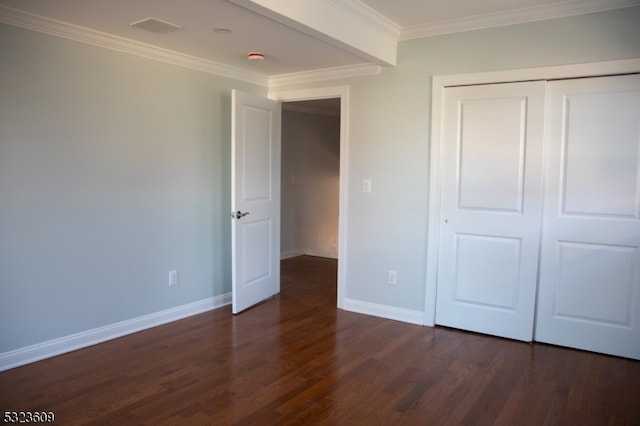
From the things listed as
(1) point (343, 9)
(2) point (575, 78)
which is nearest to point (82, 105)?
(1) point (343, 9)

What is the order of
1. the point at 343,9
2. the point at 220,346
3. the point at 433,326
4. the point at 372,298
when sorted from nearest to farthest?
the point at 343,9 < the point at 220,346 < the point at 433,326 < the point at 372,298

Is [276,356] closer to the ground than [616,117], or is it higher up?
closer to the ground

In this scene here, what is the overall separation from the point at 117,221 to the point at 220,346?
1234 mm

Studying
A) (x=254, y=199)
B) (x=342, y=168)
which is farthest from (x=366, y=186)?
(x=254, y=199)

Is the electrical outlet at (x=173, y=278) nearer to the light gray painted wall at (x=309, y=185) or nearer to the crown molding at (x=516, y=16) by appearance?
the crown molding at (x=516, y=16)

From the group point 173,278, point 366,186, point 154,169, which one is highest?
point 154,169

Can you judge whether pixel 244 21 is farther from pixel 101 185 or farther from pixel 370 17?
pixel 101 185

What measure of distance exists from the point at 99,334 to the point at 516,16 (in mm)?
3867

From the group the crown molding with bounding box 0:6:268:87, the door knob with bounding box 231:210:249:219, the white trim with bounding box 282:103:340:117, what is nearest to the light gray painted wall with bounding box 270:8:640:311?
the crown molding with bounding box 0:6:268:87

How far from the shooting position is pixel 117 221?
359 cm

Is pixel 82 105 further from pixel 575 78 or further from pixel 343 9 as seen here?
pixel 575 78

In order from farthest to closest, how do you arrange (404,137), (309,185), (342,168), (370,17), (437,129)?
(309,185), (342,168), (404,137), (437,129), (370,17)

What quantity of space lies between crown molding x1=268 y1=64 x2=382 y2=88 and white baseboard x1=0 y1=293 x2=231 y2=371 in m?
2.21

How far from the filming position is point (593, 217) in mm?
3344
